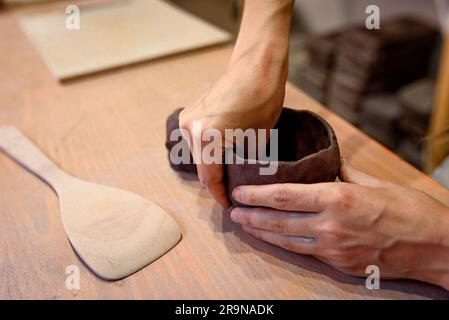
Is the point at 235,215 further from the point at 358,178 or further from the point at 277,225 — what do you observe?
the point at 358,178

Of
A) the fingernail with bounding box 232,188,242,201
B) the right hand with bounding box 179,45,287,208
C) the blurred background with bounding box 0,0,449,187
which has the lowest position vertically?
the blurred background with bounding box 0,0,449,187

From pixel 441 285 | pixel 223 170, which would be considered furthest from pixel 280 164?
pixel 441 285

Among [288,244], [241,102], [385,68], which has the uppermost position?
[241,102]

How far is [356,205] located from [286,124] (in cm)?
18

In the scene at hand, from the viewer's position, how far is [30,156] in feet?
2.27

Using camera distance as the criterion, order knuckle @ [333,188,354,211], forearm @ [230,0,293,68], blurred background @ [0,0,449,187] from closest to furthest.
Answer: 1. knuckle @ [333,188,354,211]
2. forearm @ [230,0,293,68]
3. blurred background @ [0,0,449,187]

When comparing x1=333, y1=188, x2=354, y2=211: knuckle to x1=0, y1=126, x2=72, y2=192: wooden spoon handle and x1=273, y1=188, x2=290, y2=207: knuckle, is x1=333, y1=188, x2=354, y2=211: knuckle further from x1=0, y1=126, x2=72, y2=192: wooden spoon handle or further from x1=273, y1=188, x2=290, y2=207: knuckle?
x1=0, y1=126, x2=72, y2=192: wooden spoon handle

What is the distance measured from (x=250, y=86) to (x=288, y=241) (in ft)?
0.73

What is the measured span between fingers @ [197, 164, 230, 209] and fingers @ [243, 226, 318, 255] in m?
0.05

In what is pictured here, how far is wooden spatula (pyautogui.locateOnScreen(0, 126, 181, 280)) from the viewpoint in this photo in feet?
1.63

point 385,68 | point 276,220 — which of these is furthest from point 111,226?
point 385,68

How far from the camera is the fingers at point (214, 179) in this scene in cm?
50

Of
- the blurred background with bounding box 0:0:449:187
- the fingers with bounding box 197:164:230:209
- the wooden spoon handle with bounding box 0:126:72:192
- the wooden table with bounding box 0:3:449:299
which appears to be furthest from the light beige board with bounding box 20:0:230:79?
the fingers with bounding box 197:164:230:209

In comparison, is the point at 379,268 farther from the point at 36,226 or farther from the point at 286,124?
the point at 36,226
